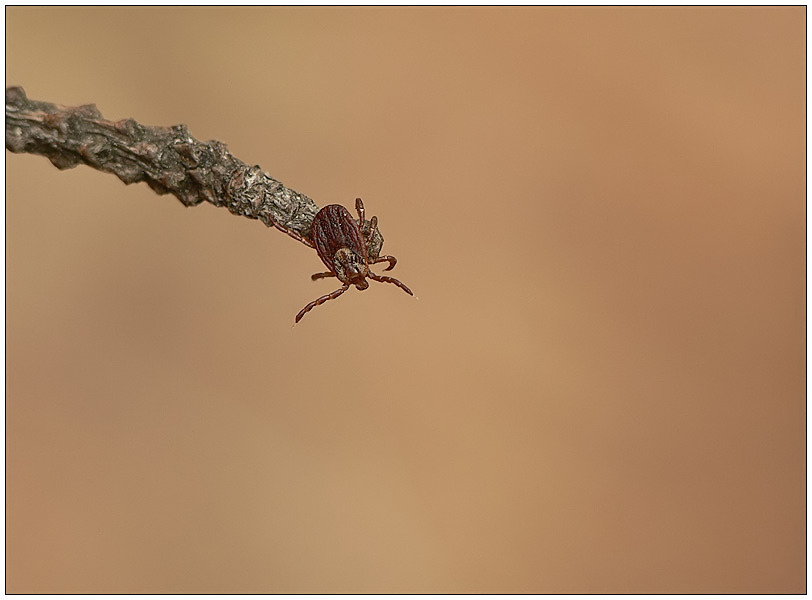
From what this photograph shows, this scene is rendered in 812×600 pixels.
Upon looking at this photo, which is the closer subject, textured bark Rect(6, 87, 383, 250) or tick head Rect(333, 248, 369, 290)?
textured bark Rect(6, 87, 383, 250)

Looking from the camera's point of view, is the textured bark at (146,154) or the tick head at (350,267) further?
the tick head at (350,267)

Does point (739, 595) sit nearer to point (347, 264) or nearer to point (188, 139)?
A: point (347, 264)

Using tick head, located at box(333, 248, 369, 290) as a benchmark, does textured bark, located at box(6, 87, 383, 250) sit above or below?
below

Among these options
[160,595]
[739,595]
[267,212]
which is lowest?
[160,595]

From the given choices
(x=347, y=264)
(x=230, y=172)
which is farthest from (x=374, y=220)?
(x=230, y=172)

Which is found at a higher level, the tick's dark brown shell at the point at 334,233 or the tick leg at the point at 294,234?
the tick's dark brown shell at the point at 334,233

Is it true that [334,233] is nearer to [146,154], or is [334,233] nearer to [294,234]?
[294,234]
